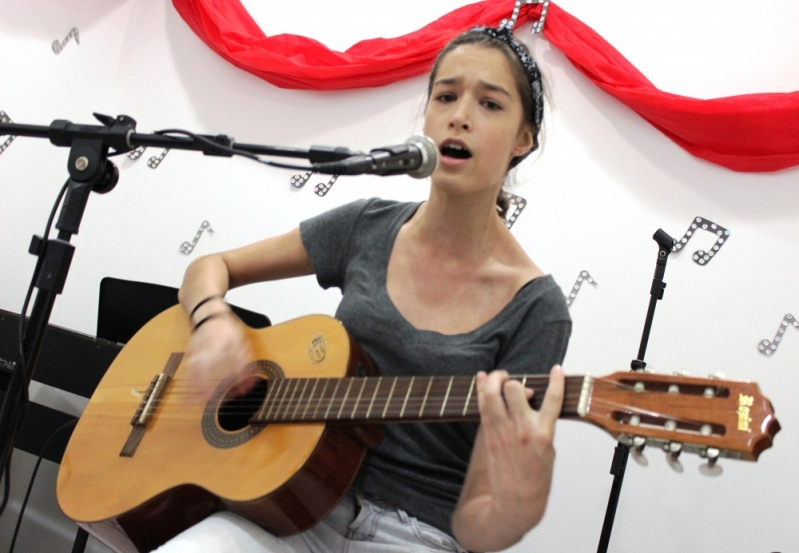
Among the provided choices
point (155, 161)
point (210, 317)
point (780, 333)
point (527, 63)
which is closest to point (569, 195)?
point (780, 333)

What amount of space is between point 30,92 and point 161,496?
90.8 inches

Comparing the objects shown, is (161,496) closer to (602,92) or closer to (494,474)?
(494,474)

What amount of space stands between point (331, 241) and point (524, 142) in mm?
489

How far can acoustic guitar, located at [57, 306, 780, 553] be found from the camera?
2.97 feet

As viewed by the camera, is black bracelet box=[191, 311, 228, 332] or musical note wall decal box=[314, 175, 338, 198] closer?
black bracelet box=[191, 311, 228, 332]

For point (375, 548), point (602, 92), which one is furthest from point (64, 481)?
point (602, 92)

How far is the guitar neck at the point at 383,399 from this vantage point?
3.41 feet

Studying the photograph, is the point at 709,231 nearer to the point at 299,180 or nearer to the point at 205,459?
the point at 299,180

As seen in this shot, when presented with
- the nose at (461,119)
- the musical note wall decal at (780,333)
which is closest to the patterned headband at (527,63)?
the nose at (461,119)

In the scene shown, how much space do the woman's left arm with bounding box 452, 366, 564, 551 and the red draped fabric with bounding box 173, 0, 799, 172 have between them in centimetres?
161

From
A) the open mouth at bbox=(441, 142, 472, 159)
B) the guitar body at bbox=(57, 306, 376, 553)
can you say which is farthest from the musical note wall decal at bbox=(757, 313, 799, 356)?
the guitar body at bbox=(57, 306, 376, 553)

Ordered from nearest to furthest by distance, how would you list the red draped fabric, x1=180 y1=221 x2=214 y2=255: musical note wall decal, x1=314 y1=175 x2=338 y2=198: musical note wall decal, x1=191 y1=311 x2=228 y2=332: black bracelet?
x1=191 y1=311 x2=228 y2=332: black bracelet, the red draped fabric, x1=314 y1=175 x2=338 y2=198: musical note wall decal, x1=180 y1=221 x2=214 y2=255: musical note wall decal

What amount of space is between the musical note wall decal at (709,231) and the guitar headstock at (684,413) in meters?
1.49

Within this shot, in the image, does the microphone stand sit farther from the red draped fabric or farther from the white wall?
the red draped fabric
